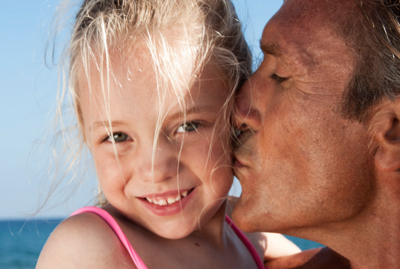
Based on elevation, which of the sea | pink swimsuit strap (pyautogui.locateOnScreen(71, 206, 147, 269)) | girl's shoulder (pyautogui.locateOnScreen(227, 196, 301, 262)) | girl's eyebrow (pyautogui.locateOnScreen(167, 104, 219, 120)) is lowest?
the sea

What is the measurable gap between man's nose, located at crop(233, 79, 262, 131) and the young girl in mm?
54

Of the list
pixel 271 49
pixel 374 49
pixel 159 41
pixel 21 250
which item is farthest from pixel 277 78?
pixel 21 250

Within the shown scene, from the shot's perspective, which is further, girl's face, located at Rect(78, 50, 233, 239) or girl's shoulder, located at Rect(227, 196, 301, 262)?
girl's shoulder, located at Rect(227, 196, 301, 262)

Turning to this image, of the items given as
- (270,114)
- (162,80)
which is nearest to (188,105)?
(162,80)

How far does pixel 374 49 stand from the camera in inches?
58.3

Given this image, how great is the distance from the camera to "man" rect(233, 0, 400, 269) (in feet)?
4.90

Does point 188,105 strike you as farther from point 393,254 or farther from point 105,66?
point 393,254

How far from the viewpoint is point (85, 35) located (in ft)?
6.44

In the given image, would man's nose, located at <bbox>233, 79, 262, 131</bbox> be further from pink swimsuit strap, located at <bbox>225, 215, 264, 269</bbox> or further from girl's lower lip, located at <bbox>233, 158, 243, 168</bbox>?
pink swimsuit strap, located at <bbox>225, 215, 264, 269</bbox>

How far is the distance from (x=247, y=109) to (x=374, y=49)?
58cm

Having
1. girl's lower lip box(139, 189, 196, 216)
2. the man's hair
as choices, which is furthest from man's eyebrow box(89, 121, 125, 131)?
the man's hair

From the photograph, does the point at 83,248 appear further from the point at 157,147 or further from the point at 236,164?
the point at 236,164

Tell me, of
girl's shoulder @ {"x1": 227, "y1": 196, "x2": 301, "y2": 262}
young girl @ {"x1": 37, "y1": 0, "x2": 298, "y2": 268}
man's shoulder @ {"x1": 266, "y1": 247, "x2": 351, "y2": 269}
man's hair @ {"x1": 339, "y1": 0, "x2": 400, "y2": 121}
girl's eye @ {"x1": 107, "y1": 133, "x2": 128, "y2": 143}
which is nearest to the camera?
man's hair @ {"x1": 339, "y1": 0, "x2": 400, "y2": 121}

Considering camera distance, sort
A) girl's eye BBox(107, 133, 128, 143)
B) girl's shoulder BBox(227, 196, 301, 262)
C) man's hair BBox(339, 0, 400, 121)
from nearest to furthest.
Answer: man's hair BBox(339, 0, 400, 121)
girl's eye BBox(107, 133, 128, 143)
girl's shoulder BBox(227, 196, 301, 262)
